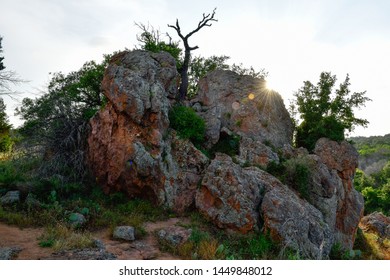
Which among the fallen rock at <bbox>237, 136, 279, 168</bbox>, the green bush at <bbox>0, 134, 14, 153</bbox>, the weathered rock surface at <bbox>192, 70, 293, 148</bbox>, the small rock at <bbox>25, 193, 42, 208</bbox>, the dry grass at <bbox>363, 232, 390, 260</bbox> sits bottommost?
the dry grass at <bbox>363, 232, 390, 260</bbox>

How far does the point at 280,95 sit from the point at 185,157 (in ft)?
30.7

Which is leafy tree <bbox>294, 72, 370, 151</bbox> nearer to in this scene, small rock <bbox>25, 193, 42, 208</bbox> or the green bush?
small rock <bbox>25, 193, 42, 208</bbox>

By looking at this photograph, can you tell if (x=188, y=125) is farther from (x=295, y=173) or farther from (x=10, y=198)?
(x=10, y=198)

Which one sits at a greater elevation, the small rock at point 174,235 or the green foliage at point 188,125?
the green foliage at point 188,125

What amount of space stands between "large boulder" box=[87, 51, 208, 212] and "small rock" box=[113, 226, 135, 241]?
8.31 feet

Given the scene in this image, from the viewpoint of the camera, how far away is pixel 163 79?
1461 centimetres

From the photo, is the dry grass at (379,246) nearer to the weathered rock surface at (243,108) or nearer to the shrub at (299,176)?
the shrub at (299,176)

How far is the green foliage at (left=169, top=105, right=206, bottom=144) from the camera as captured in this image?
44.1ft

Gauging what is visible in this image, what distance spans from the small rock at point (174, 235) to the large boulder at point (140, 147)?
178cm

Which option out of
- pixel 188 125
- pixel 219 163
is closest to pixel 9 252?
pixel 219 163

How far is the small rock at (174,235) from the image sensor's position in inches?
346

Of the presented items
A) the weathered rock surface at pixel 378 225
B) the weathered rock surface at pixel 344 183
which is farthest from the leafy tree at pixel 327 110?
the weathered rock surface at pixel 378 225

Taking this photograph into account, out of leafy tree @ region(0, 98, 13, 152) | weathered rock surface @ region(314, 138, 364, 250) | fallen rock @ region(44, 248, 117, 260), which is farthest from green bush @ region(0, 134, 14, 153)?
weathered rock surface @ region(314, 138, 364, 250)

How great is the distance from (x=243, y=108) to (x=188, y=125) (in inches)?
162
